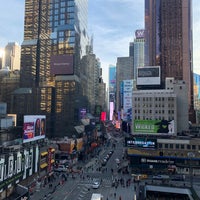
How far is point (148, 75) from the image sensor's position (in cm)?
9888

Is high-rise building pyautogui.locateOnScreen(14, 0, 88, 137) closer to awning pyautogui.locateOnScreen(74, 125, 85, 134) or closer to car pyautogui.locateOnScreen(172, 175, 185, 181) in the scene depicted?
awning pyautogui.locateOnScreen(74, 125, 85, 134)

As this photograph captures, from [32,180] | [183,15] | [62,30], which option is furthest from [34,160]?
[183,15]

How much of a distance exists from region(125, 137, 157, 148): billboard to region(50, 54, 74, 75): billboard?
2014 inches

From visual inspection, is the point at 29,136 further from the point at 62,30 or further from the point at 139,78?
the point at 62,30

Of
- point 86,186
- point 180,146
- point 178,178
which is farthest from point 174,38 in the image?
point 86,186

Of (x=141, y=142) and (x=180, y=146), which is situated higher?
(x=141, y=142)

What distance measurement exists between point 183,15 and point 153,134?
131 meters

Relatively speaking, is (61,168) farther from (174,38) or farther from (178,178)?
(174,38)

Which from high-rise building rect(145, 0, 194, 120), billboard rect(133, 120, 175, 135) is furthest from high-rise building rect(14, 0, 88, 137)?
high-rise building rect(145, 0, 194, 120)

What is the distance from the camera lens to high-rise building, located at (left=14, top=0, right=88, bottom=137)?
372 feet

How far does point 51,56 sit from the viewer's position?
116312mm

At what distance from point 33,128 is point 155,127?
3832 cm

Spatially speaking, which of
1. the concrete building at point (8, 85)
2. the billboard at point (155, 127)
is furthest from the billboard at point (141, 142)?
the concrete building at point (8, 85)

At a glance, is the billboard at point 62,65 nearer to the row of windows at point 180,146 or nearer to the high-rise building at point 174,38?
the row of windows at point 180,146
